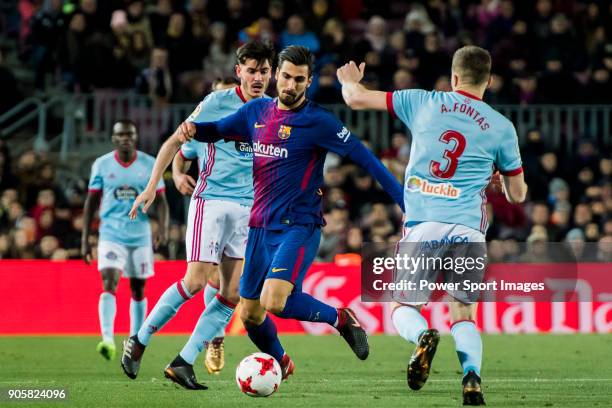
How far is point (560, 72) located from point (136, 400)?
42.0ft

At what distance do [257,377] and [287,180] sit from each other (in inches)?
52.2

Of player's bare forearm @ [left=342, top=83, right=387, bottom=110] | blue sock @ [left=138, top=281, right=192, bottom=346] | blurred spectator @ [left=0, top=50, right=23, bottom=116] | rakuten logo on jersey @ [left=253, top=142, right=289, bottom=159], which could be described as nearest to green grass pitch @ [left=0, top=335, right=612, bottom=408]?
blue sock @ [left=138, top=281, right=192, bottom=346]

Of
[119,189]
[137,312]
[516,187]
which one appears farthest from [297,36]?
[516,187]

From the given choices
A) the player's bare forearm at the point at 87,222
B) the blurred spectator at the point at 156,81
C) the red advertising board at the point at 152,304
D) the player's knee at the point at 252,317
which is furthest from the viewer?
the blurred spectator at the point at 156,81

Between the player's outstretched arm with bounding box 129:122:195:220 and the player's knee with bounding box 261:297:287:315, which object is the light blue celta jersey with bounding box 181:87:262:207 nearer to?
the player's outstretched arm with bounding box 129:122:195:220

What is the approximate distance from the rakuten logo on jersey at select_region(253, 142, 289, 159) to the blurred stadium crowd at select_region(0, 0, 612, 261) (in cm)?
859

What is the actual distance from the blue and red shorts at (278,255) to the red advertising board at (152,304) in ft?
25.1

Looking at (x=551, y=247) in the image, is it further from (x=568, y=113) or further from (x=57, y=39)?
(x=57, y=39)

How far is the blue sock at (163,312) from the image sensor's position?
1006cm

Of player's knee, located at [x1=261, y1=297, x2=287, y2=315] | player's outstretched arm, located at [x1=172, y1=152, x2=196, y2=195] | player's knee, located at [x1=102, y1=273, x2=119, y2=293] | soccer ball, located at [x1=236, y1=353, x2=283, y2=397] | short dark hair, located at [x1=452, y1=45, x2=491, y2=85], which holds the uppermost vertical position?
short dark hair, located at [x1=452, y1=45, x2=491, y2=85]

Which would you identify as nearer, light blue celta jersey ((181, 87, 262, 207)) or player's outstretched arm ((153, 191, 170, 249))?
light blue celta jersey ((181, 87, 262, 207))

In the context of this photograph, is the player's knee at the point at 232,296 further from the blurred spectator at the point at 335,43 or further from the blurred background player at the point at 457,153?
the blurred spectator at the point at 335,43

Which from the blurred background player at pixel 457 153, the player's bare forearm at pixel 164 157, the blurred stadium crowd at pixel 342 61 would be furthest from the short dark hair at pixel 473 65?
the blurred stadium crowd at pixel 342 61

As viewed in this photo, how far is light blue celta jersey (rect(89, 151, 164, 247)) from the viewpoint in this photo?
1324cm
